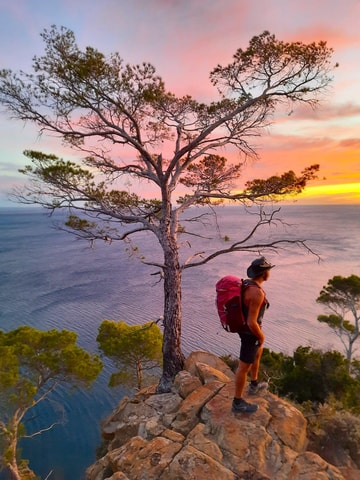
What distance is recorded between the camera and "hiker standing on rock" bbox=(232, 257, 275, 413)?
4.39m

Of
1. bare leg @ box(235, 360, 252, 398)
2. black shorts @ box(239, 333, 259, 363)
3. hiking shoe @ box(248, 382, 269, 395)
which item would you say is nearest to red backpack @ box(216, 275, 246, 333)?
black shorts @ box(239, 333, 259, 363)

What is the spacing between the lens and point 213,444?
4395mm

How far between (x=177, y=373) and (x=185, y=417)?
1931mm

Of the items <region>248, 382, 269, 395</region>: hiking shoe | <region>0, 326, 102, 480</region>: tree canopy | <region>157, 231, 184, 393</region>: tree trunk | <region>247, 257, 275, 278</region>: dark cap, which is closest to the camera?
<region>247, 257, 275, 278</region>: dark cap

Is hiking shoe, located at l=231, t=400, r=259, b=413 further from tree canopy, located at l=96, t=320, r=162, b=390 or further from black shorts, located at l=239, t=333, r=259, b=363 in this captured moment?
tree canopy, located at l=96, t=320, r=162, b=390

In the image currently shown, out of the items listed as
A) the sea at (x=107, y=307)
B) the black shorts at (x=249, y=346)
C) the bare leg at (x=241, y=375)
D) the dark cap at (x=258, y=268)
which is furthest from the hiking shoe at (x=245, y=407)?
the sea at (x=107, y=307)

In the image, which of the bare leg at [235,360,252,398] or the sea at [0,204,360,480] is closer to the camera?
the bare leg at [235,360,252,398]

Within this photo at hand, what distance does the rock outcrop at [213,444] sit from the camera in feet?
13.0

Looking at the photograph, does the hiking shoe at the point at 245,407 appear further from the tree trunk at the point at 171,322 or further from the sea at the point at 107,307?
the sea at the point at 107,307

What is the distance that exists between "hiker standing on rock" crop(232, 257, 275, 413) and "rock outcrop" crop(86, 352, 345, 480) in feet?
1.01

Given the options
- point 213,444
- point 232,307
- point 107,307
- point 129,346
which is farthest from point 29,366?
point 107,307

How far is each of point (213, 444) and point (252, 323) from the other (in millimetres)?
1940

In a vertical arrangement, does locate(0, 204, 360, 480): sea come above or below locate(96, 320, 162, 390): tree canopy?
below

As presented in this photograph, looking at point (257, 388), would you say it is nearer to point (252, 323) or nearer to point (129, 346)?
point (252, 323)
